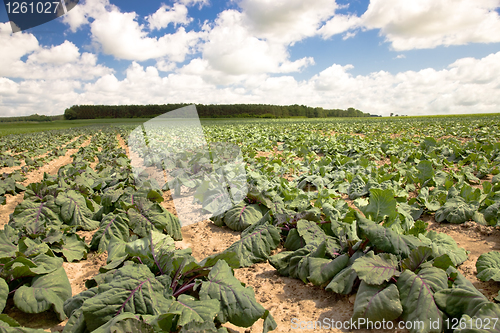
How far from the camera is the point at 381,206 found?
3.10 m

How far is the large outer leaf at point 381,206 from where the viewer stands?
3.05m

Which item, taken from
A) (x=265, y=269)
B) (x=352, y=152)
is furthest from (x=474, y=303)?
(x=352, y=152)

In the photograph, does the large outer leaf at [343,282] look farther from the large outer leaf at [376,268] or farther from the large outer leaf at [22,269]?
the large outer leaf at [22,269]

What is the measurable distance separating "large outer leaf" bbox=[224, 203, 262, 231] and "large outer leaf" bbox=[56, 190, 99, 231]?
2.11 m

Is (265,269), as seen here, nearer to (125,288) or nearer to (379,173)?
(125,288)

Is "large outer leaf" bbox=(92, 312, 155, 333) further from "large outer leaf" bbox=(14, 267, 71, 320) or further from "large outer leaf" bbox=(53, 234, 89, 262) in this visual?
"large outer leaf" bbox=(53, 234, 89, 262)

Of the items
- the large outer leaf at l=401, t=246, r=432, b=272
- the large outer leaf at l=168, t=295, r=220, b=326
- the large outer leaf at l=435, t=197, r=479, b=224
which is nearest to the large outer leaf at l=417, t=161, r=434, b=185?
the large outer leaf at l=435, t=197, r=479, b=224

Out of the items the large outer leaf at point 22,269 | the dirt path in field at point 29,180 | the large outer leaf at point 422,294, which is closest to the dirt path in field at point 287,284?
the large outer leaf at point 422,294

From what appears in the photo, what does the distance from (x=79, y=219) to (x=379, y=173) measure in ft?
20.7

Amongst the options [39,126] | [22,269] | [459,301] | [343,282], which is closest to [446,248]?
[459,301]

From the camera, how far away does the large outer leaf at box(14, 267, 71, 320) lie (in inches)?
89.6

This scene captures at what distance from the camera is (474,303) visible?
189 centimetres

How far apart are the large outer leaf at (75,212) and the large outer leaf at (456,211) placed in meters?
5.40

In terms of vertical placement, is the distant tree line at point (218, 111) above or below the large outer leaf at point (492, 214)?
above
